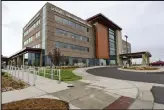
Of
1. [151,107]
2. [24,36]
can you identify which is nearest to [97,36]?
[24,36]

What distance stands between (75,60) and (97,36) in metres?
17.5

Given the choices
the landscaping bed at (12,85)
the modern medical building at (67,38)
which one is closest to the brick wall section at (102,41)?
the modern medical building at (67,38)

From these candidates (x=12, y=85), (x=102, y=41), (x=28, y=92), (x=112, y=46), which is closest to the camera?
(x=28, y=92)

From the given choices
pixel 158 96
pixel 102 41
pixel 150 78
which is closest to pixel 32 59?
pixel 150 78

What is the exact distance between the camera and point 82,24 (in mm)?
49719

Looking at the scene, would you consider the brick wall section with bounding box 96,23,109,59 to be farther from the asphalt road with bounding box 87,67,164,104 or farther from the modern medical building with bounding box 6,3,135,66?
the asphalt road with bounding box 87,67,164,104

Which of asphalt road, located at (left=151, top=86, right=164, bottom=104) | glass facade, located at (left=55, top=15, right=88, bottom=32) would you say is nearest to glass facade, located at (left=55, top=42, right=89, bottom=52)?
glass facade, located at (left=55, top=15, right=88, bottom=32)

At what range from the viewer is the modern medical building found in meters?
35.7

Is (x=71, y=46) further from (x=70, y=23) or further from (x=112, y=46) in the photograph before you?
(x=112, y=46)

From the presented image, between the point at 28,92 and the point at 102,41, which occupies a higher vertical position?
the point at 102,41

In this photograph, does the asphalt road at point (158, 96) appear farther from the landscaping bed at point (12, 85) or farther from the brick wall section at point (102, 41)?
the brick wall section at point (102, 41)

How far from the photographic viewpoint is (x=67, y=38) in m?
41.9

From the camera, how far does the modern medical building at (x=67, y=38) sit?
1406 inches

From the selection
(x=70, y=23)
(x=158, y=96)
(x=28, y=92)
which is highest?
(x=70, y=23)
